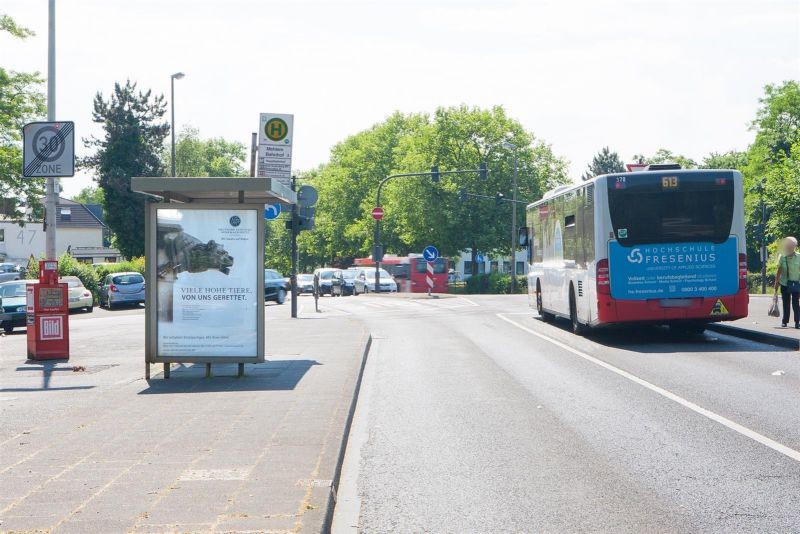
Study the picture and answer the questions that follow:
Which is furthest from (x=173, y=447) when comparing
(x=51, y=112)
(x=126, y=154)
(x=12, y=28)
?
(x=126, y=154)

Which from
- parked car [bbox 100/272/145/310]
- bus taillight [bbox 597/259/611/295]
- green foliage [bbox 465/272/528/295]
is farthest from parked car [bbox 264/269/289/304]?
bus taillight [bbox 597/259/611/295]

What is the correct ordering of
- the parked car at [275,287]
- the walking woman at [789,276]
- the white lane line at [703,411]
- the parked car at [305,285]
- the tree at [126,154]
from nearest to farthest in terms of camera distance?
1. the white lane line at [703,411]
2. the walking woman at [789,276]
3. the parked car at [275,287]
4. the parked car at [305,285]
5. the tree at [126,154]

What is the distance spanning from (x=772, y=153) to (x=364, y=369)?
59.5m

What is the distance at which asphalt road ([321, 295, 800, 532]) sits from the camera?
566 centimetres

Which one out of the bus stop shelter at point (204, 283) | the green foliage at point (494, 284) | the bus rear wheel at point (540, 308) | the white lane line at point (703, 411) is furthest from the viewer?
the green foliage at point (494, 284)

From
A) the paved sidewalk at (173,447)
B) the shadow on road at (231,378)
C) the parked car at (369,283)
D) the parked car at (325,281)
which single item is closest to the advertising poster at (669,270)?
the paved sidewalk at (173,447)

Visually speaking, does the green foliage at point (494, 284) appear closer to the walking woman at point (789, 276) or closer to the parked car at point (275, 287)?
the parked car at point (275, 287)

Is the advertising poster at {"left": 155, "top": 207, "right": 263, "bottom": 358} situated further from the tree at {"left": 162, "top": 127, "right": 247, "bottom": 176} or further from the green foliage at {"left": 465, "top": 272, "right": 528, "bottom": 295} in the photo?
the tree at {"left": 162, "top": 127, "right": 247, "bottom": 176}

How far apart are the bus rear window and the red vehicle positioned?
46299 mm

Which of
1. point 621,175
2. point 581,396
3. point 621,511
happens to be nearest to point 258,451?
point 621,511

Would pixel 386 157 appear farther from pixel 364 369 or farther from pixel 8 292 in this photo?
pixel 364 369

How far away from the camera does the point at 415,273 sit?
67.1 m

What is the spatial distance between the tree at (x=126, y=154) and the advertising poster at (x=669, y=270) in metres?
59.7

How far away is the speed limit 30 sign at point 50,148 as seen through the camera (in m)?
13.3
